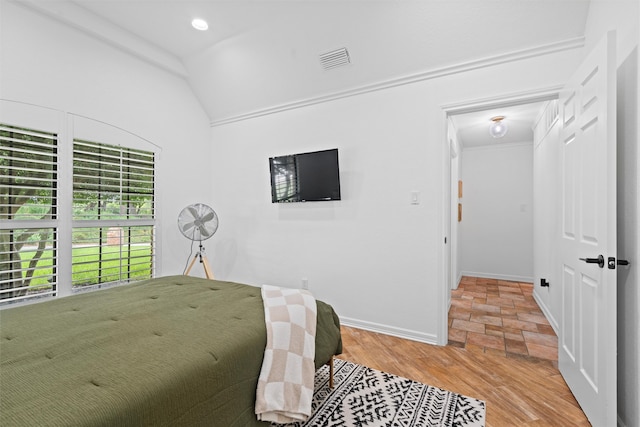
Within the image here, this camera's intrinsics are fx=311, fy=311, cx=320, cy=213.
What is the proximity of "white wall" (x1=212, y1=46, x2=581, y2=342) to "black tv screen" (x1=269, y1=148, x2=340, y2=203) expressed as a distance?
0.40ft

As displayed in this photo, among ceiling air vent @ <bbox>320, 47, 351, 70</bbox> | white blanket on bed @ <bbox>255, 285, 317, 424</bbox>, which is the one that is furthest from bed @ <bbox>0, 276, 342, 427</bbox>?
ceiling air vent @ <bbox>320, 47, 351, 70</bbox>

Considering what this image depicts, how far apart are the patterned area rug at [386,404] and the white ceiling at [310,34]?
8.39 feet

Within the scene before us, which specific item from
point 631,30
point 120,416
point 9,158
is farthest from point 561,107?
point 9,158

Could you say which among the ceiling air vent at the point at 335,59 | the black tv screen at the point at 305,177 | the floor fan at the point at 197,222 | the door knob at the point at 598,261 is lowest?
the door knob at the point at 598,261

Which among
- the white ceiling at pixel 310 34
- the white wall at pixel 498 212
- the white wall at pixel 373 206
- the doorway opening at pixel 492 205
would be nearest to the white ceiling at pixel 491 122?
the doorway opening at pixel 492 205

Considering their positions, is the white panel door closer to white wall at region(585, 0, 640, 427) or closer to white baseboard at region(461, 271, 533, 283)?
white wall at region(585, 0, 640, 427)

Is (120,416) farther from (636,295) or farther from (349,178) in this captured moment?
(349,178)

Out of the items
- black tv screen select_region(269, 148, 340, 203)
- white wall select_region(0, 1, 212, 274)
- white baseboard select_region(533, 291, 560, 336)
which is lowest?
white baseboard select_region(533, 291, 560, 336)

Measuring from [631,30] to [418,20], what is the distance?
1346mm

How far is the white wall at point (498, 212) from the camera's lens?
5.43 m

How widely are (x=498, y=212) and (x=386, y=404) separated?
493 cm

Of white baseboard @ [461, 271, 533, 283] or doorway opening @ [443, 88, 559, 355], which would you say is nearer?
doorway opening @ [443, 88, 559, 355]

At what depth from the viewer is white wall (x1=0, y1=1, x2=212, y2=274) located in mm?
2465

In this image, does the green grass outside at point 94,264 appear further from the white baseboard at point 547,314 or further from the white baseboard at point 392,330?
the white baseboard at point 547,314
